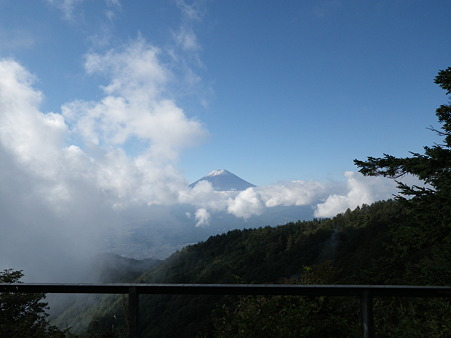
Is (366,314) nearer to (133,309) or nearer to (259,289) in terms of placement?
(259,289)

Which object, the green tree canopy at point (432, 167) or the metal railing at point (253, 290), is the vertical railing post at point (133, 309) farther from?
the green tree canopy at point (432, 167)

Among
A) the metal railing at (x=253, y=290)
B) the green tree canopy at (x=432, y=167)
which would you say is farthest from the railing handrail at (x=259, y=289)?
the green tree canopy at (x=432, y=167)

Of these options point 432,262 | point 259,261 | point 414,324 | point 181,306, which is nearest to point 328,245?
point 259,261

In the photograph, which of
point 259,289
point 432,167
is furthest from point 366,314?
point 432,167

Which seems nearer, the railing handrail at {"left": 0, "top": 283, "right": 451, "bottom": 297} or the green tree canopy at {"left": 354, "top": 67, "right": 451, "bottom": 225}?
the railing handrail at {"left": 0, "top": 283, "right": 451, "bottom": 297}

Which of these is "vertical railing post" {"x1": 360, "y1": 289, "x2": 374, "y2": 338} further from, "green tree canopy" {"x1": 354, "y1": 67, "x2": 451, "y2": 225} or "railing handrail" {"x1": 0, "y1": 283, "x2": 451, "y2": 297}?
"green tree canopy" {"x1": 354, "y1": 67, "x2": 451, "y2": 225}

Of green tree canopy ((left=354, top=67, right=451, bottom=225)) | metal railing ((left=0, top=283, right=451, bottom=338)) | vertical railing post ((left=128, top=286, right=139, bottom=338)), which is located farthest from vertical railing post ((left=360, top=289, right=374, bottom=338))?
green tree canopy ((left=354, top=67, right=451, bottom=225))

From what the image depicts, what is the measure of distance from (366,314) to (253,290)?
0.65 metres

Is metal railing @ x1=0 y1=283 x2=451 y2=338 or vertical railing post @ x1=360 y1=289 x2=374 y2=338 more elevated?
metal railing @ x1=0 y1=283 x2=451 y2=338

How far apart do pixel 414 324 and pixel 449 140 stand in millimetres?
7978

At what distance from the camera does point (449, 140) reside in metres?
9.80

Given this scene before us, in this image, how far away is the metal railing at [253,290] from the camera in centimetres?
184

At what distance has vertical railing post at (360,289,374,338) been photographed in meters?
1.89

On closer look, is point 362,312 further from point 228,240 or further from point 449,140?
point 228,240
